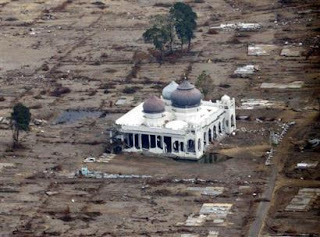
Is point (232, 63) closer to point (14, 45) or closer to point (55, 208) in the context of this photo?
point (14, 45)

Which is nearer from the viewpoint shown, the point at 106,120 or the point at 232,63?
the point at 106,120

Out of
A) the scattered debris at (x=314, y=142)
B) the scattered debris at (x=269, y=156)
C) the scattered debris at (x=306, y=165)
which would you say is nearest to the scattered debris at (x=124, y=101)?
the scattered debris at (x=269, y=156)

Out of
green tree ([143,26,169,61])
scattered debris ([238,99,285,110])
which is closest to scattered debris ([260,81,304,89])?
scattered debris ([238,99,285,110])

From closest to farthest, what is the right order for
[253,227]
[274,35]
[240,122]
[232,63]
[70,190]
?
[253,227]
[70,190]
[240,122]
[232,63]
[274,35]

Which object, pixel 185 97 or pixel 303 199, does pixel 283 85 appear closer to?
pixel 185 97

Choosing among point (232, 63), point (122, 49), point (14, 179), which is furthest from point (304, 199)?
point (122, 49)

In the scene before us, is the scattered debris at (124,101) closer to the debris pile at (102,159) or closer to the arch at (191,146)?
the debris pile at (102,159)

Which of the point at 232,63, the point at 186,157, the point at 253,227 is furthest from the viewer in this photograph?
the point at 232,63
